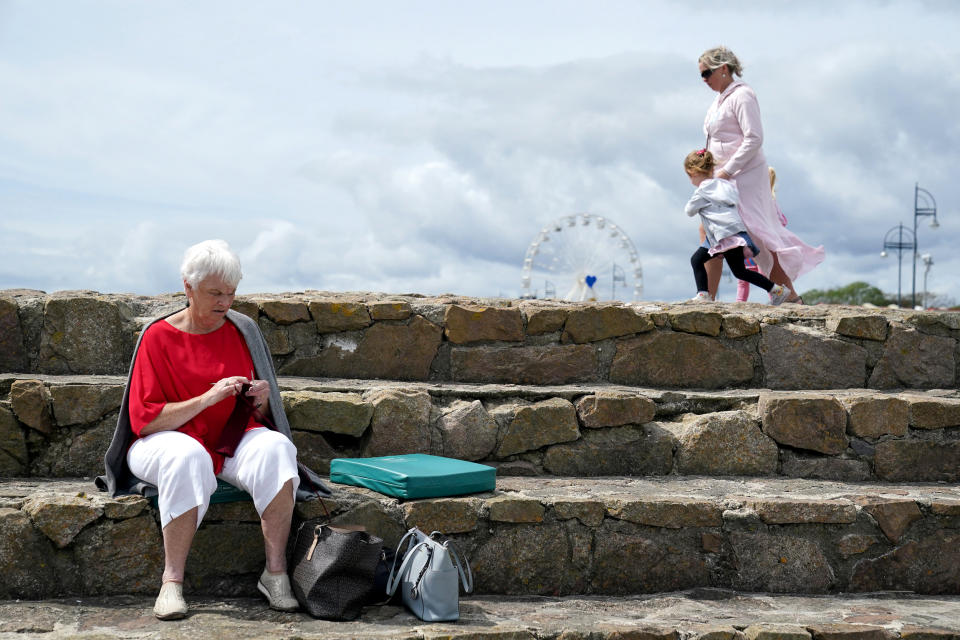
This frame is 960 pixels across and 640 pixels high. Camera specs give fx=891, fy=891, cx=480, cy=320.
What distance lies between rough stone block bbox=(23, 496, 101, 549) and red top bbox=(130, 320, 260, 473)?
0.96 feet

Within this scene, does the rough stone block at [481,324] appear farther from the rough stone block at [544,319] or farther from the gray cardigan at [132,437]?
the gray cardigan at [132,437]

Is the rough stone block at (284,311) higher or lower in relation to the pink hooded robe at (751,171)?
lower

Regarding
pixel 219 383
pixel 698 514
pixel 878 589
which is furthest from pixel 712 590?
pixel 219 383

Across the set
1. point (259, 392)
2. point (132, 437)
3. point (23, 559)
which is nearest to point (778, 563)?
point (259, 392)

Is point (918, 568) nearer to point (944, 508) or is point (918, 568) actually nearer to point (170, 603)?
point (944, 508)

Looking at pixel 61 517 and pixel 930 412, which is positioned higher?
pixel 930 412

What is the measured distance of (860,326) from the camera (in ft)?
14.4

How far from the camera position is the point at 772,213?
516cm

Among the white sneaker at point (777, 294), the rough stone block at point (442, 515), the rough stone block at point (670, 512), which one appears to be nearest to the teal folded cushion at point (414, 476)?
the rough stone block at point (442, 515)

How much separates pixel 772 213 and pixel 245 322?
3276mm

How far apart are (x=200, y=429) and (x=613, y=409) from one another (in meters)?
1.76

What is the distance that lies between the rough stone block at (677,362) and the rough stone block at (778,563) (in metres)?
1.02

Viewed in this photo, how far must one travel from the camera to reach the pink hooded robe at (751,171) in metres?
5.00

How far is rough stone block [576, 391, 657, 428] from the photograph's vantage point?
385cm
